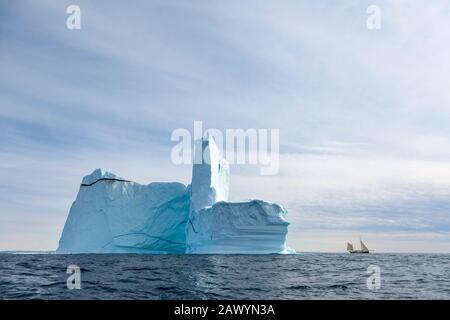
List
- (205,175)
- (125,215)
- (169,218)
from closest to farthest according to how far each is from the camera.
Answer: (205,175)
(125,215)
(169,218)

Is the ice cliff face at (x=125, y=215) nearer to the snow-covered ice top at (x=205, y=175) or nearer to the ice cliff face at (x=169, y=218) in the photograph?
the ice cliff face at (x=169, y=218)

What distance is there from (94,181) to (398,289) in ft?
105

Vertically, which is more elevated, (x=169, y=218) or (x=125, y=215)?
(x=125, y=215)

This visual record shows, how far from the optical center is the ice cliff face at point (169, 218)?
3491cm

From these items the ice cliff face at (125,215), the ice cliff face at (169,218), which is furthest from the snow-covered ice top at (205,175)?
the ice cliff face at (125,215)

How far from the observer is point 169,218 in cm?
4019

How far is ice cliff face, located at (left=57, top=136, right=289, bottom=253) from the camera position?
34906 mm

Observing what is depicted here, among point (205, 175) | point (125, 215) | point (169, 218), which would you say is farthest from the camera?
point (169, 218)

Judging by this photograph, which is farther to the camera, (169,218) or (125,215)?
(169,218)

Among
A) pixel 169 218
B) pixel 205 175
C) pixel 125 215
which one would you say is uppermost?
pixel 205 175

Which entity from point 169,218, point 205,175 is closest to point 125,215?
point 169,218

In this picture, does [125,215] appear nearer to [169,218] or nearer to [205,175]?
[169,218]

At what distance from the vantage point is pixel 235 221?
34.3 m
